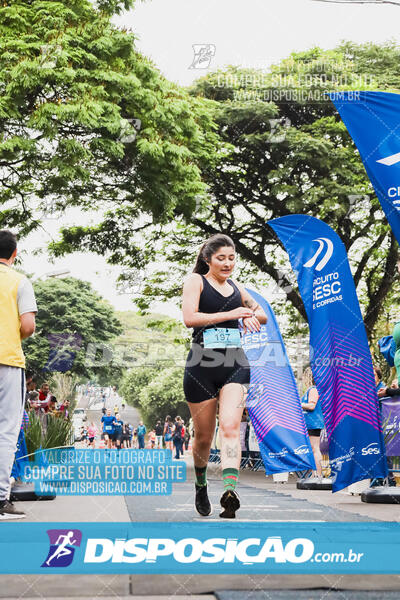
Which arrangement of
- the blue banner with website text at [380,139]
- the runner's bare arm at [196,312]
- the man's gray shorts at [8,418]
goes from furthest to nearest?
the blue banner with website text at [380,139], the man's gray shorts at [8,418], the runner's bare arm at [196,312]

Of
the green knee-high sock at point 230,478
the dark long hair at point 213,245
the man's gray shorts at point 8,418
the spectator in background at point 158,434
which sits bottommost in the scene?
the spectator in background at point 158,434

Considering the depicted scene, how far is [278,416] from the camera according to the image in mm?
10281

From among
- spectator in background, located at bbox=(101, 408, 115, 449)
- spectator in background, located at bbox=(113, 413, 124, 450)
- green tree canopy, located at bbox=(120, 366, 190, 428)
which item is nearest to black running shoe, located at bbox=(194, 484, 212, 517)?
spectator in background, located at bbox=(101, 408, 115, 449)

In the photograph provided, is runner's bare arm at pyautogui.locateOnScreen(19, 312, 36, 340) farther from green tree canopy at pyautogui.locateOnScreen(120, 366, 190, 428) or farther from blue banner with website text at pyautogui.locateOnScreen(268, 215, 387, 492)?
green tree canopy at pyautogui.locateOnScreen(120, 366, 190, 428)

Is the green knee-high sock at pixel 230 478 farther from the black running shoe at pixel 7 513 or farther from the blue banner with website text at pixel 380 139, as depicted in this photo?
the blue banner with website text at pixel 380 139

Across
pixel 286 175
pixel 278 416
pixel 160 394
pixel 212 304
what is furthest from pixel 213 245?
pixel 160 394

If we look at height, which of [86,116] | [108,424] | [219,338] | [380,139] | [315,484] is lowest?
[108,424]

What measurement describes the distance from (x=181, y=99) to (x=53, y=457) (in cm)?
898

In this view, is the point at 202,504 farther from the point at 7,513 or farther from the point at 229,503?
the point at 7,513

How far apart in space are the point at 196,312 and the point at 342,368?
129 inches

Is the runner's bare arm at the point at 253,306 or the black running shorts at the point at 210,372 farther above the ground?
the runner's bare arm at the point at 253,306

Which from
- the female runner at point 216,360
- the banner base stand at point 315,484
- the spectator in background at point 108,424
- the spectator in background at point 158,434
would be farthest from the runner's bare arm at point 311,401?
the spectator in background at point 158,434

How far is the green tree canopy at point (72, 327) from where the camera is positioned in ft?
117

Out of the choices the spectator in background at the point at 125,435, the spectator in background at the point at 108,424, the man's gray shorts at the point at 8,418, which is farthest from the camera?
the spectator in background at the point at 125,435
